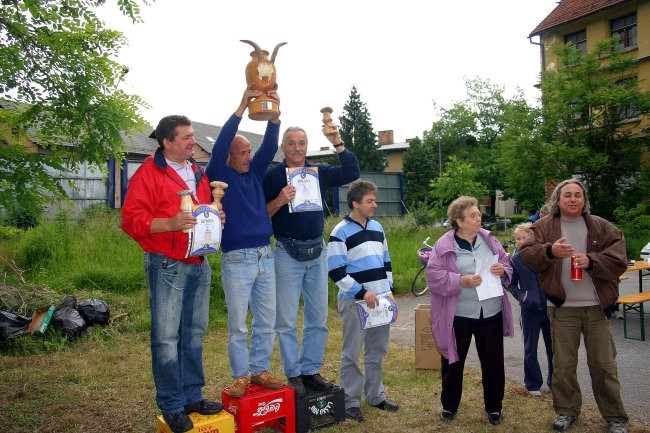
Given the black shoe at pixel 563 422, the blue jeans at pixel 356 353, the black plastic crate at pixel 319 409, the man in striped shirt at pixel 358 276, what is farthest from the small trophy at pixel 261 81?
the black shoe at pixel 563 422

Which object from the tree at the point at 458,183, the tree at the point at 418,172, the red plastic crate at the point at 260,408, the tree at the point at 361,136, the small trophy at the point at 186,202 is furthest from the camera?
the tree at the point at 361,136

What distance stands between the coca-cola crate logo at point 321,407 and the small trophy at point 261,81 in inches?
86.8

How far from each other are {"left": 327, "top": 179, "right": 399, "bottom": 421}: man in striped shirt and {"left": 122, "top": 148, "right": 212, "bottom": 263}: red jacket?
4.49 feet

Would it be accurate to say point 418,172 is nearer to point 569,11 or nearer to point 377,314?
point 569,11

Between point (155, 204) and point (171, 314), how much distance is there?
720 millimetres

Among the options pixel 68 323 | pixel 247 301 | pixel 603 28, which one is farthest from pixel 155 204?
pixel 603 28

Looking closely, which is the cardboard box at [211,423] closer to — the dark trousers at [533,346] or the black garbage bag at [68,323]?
the dark trousers at [533,346]

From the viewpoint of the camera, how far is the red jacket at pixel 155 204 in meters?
3.17

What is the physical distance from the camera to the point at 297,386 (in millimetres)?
3910

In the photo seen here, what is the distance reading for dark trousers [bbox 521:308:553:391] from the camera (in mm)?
4762

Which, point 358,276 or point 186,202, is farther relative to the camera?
point 358,276

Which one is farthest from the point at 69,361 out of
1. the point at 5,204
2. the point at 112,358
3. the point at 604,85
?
the point at 604,85

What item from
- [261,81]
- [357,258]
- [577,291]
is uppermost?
[261,81]

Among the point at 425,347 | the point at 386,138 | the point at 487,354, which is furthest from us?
the point at 386,138
